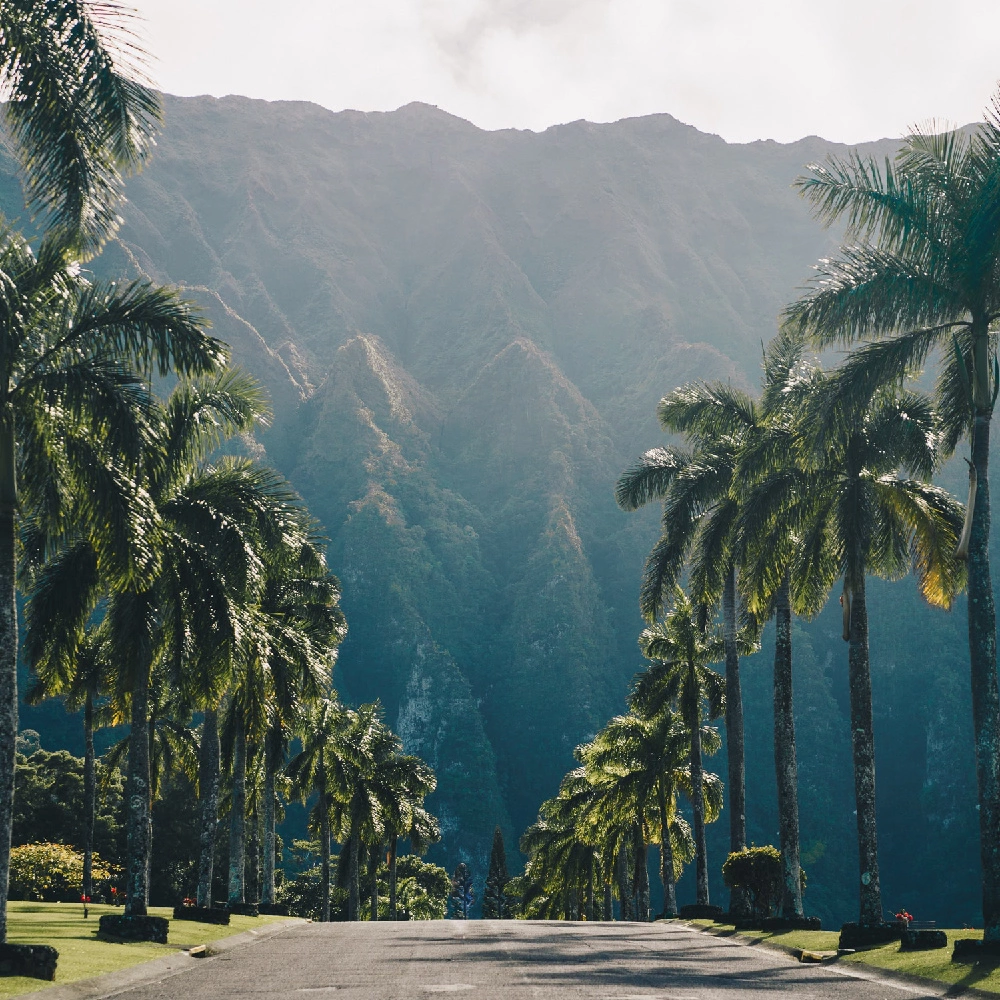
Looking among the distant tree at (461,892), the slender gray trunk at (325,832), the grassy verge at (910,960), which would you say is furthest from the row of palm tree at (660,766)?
the distant tree at (461,892)

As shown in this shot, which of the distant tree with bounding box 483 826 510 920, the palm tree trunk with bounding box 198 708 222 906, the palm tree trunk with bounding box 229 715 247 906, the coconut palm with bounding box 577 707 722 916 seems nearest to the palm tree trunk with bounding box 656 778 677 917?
the coconut palm with bounding box 577 707 722 916

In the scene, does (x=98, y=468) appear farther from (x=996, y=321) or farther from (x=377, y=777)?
(x=377, y=777)

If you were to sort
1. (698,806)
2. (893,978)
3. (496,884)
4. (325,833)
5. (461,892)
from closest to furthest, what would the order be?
(893,978)
(698,806)
(325,833)
(496,884)
(461,892)

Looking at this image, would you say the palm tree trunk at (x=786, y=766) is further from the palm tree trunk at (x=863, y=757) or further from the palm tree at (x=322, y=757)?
the palm tree at (x=322, y=757)

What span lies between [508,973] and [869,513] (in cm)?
1460

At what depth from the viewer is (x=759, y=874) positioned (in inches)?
1242

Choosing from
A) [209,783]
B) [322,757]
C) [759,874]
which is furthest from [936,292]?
[322,757]

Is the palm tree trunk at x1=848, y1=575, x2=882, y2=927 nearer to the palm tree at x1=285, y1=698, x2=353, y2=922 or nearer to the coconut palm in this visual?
the coconut palm

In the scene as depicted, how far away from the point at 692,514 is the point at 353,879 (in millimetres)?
37570

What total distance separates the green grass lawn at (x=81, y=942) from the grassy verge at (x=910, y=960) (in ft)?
38.7

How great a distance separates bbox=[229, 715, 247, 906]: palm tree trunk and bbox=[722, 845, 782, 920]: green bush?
15467 millimetres

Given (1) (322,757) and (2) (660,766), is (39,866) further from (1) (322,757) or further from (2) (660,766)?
(2) (660,766)

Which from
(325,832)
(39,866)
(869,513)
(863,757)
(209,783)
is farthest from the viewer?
(325,832)

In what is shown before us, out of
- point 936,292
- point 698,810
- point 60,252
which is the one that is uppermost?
point 936,292
